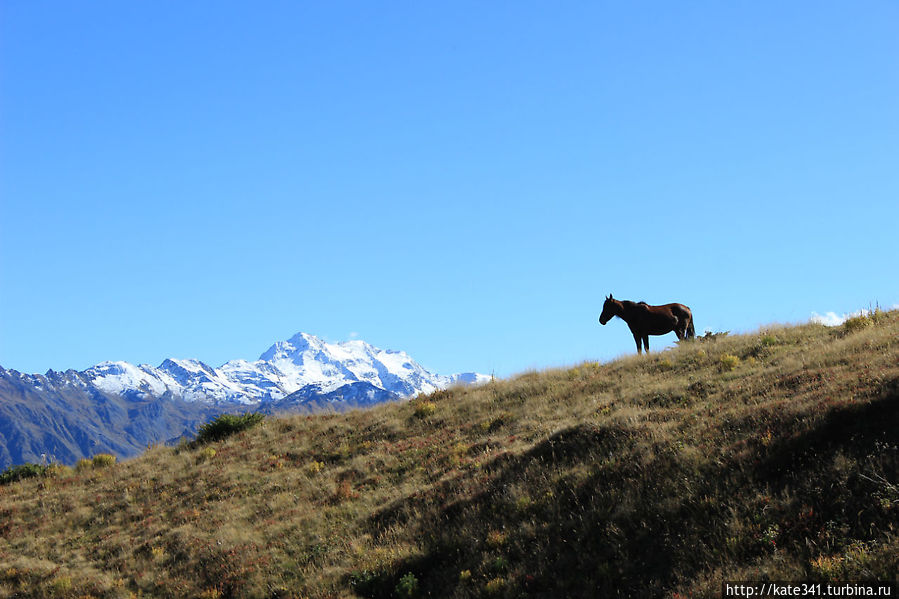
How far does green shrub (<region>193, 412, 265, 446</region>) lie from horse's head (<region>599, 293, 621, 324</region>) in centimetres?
1518

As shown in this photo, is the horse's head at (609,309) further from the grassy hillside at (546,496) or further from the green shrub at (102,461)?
the green shrub at (102,461)

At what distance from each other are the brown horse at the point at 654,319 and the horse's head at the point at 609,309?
0.03 m

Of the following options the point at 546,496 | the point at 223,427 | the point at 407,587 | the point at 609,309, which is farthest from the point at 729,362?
the point at 223,427

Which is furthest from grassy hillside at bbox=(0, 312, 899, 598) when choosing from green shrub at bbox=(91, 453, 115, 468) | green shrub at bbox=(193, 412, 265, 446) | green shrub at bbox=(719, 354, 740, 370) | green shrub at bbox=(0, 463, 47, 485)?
green shrub at bbox=(193, 412, 265, 446)

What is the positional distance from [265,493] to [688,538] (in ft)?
41.1

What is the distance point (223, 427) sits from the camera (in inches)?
1008

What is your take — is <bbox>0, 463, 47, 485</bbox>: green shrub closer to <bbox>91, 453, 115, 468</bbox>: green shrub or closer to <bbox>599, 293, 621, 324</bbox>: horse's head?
<bbox>91, 453, 115, 468</bbox>: green shrub

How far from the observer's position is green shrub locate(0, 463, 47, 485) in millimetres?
24297

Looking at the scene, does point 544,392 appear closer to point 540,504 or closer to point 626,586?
point 540,504

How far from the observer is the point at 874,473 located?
8953mm

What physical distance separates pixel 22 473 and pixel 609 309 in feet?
80.9

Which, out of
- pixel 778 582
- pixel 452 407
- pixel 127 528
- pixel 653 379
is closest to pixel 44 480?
pixel 127 528

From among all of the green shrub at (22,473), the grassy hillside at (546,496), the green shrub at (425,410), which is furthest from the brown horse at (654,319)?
the green shrub at (22,473)

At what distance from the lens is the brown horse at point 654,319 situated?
81.0 ft
